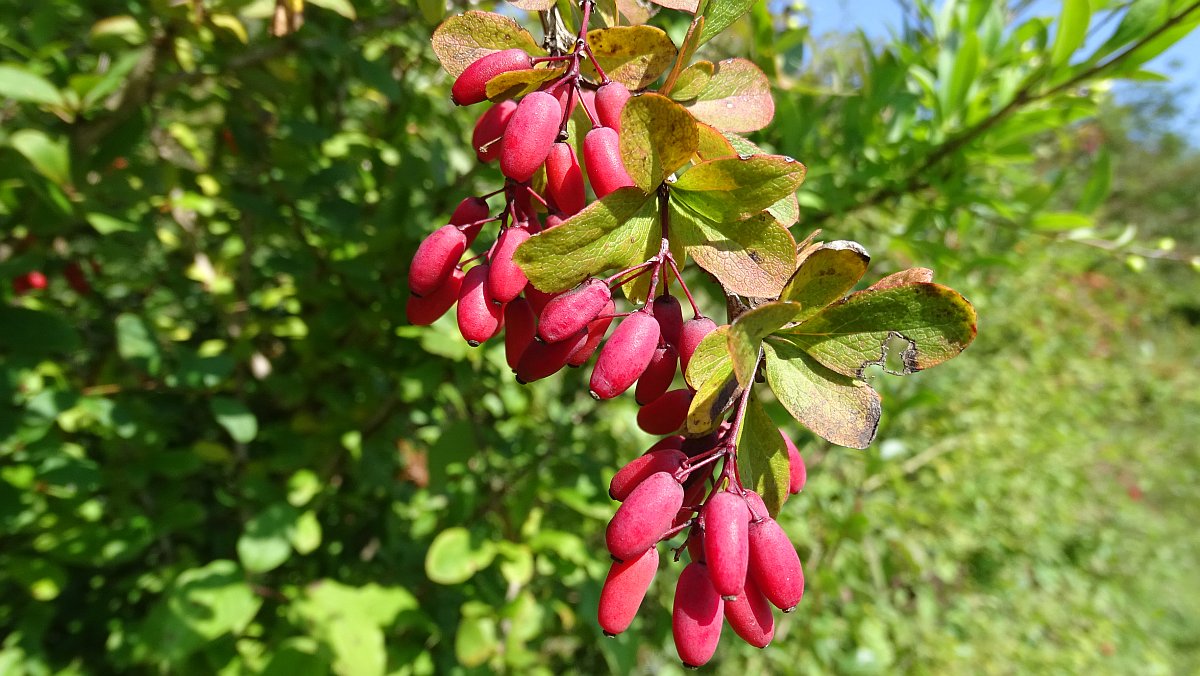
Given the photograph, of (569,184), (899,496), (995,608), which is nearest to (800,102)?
(569,184)

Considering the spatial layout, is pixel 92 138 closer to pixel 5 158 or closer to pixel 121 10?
pixel 5 158

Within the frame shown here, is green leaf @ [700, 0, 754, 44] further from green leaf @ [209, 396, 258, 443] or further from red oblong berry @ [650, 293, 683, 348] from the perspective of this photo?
green leaf @ [209, 396, 258, 443]

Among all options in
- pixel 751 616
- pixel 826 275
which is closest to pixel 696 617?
pixel 751 616

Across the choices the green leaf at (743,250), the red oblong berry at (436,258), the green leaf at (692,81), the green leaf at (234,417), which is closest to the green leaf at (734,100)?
the green leaf at (692,81)

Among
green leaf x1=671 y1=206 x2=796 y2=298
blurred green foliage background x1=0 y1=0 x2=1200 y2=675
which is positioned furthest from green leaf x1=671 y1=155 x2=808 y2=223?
blurred green foliage background x1=0 y1=0 x2=1200 y2=675

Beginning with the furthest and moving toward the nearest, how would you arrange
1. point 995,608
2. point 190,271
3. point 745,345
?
point 995,608 < point 190,271 < point 745,345

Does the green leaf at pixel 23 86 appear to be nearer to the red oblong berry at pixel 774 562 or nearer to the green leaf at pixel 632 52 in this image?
the green leaf at pixel 632 52

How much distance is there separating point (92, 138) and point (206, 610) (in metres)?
0.87

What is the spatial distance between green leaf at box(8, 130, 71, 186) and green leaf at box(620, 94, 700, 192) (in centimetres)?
102

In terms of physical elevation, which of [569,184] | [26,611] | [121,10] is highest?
[569,184]

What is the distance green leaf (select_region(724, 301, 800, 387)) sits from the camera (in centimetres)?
38

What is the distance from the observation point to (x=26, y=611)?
4.73ft

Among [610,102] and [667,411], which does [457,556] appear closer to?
[667,411]

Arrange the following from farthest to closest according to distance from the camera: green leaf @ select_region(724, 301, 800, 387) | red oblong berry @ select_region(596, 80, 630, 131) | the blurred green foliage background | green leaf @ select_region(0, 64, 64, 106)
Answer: the blurred green foliage background < green leaf @ select_region(0, 64, 64, 106) < red oblong berry @ select_region(596, 80, 630, 131) < green leaf @ select_region(724, 301, 800, 387)
